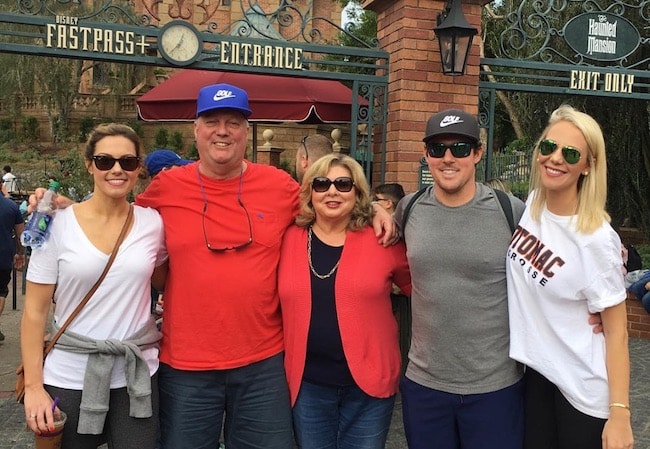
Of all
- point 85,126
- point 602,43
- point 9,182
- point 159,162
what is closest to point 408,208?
point 159,162

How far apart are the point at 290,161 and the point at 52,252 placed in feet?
73.4

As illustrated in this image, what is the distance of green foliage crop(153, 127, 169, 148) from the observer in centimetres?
2900

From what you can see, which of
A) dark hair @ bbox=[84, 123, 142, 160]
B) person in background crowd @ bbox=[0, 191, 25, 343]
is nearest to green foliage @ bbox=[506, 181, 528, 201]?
person in background crowd @ bbox=[0, 191, 25, 343]

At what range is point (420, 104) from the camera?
18.1 ft

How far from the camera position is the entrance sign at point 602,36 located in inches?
244

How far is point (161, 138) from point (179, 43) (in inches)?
983

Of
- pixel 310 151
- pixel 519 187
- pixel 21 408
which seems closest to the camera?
pixel 310 151

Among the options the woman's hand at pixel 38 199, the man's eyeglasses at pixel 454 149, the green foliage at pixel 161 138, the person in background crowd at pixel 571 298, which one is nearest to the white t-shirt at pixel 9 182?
the green foliage at pixel 161 138

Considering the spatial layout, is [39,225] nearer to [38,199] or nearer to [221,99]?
[38,199]

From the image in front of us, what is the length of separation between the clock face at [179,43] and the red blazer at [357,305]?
3.16 metres

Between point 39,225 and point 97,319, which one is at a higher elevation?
point 39,225

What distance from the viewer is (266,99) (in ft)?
17.9

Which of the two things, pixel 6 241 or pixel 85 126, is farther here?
pixel 85 126

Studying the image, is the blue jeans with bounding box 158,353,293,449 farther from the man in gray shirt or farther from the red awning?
the red awning
